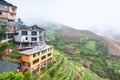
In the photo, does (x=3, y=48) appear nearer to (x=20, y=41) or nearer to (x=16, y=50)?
(x=16, y=50)

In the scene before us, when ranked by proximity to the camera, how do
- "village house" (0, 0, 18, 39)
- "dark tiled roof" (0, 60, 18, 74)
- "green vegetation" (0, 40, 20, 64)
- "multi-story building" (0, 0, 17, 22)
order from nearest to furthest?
"dark tiled roof" (0, 60, 18, 74)
"green vegetation" (0, 40, 20, 64)
"village house" (0, 0, 18, 39)
"multi-story building" (0, 0, 17, 22)

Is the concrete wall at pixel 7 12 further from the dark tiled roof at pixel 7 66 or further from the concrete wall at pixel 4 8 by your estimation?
the dark tiled roof at pixel 7 66

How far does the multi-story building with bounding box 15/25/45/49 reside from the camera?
44.5 metres

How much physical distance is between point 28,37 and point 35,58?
10.3m

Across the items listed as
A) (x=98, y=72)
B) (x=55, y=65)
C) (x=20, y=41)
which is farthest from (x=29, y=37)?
(x=98, y=72)

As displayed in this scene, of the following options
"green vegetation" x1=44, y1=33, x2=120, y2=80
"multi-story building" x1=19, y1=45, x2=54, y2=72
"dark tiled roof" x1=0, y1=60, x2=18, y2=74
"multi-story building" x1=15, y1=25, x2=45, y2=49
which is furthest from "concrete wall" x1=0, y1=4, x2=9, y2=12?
"green vegetation" x1=44, y1=33, x2=120, y2=80

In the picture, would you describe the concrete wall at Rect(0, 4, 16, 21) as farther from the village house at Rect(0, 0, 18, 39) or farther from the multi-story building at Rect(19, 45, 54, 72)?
the multi-story building at Rect(19, 45, 54, 72)

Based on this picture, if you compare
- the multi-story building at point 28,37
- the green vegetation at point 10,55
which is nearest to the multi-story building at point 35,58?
the green vegetation at point 10,55

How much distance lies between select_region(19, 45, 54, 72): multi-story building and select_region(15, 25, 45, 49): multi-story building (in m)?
5.46

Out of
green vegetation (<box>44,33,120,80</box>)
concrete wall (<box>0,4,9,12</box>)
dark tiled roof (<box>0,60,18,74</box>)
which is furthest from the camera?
green vegetation (<box>44,33,120,80</box>)

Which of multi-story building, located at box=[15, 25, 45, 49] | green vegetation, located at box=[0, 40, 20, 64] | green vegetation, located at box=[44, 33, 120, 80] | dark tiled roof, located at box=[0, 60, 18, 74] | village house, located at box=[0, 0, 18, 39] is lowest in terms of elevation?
green vegetation, located at box=[44, 33, 120, 80]

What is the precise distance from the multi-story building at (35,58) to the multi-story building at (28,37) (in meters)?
5.46

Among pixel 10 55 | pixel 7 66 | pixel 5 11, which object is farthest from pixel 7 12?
pixel 7 66

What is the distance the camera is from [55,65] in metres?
44.8
